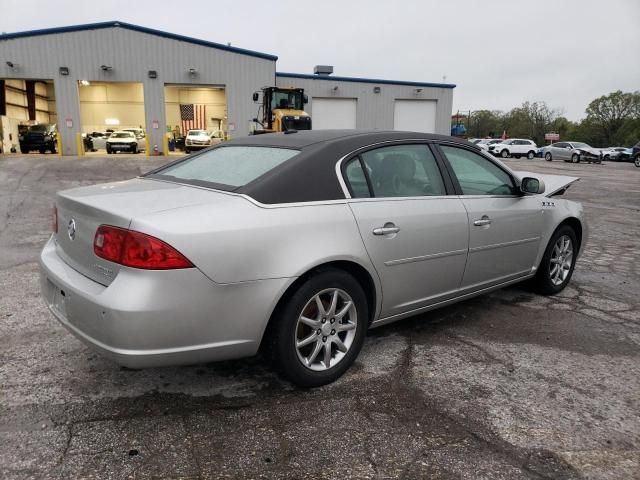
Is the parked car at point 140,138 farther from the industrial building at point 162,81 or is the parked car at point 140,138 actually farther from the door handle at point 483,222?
the door handle at point 483,222

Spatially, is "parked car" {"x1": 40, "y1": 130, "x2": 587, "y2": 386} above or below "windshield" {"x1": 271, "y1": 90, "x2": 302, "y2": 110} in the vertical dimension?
below

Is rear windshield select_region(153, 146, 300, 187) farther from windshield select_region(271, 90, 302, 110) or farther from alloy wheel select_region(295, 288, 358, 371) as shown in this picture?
windshield select_region(271, 90, 302, 110)

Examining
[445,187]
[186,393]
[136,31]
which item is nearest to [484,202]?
[445,187]

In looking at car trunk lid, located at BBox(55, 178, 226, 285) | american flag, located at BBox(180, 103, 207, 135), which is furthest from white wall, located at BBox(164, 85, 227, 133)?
car trunk lid, located at BBox(55, 178, 226, 285)

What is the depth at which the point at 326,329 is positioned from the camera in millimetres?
2959

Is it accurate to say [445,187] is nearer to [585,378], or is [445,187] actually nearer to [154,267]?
[585,378]

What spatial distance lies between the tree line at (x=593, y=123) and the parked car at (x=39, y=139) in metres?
40.7

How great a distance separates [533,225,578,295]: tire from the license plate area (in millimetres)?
3834

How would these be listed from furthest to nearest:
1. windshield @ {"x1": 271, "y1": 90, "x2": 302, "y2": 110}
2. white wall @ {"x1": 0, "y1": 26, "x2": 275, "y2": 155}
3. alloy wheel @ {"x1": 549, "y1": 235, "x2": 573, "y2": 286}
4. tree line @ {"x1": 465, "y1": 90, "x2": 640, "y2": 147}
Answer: tree line @ {"x1": 465, "y1": 90, "x2": 640, "y2": 147}
white wall @ {"x1": 0, "y1": 26, "x2": 275, "y2": 155}
windshield @ {"x1": 271, "y1": 90, "x2": 302, "y2": 110}
alloy wheel @ {"x1": 549, "y1": 235, "x2": 573, "y2": 286}

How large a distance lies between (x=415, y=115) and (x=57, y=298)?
32.7 metres

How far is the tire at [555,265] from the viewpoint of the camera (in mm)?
4602

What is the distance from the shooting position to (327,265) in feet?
9.51

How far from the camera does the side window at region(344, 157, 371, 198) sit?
3145mm

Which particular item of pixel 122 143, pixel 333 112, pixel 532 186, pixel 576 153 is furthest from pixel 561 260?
pixel 576 153
